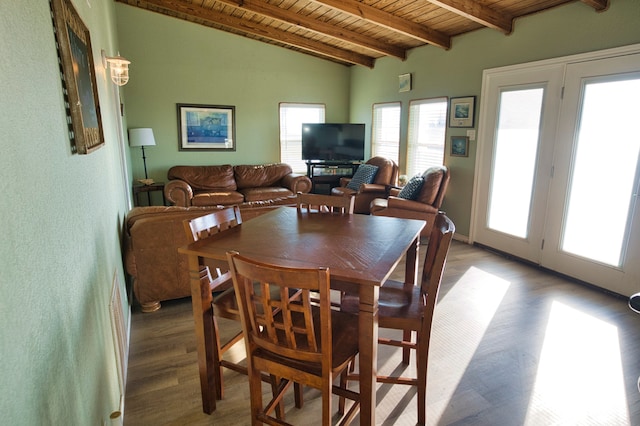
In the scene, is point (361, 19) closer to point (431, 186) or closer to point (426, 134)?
point (426, 134)

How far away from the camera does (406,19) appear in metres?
4.70

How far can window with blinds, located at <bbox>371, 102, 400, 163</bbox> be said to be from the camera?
20.7 ft

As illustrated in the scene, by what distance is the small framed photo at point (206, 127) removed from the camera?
640cm

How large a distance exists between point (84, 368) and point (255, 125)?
6100mm

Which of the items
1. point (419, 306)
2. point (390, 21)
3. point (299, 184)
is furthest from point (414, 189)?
point (419, 306)

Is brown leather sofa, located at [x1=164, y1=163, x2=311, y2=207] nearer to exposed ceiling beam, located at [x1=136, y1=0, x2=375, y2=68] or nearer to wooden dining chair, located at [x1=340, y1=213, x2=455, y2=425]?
exposed ceiling beam, located at [x1=136, y1=0, x2=375, y2=68]

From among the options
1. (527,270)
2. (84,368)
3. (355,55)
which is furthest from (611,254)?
(355,55)

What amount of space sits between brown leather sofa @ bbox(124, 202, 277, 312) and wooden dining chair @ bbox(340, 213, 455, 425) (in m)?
1.43

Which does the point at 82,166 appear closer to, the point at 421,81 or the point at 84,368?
the point at 84,368

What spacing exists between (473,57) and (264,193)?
140 inches

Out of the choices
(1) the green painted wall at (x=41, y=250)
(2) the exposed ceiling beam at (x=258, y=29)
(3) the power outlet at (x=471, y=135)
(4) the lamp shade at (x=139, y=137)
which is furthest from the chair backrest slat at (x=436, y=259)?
(2) the exposed ceiling beam at (x=258, y=29)

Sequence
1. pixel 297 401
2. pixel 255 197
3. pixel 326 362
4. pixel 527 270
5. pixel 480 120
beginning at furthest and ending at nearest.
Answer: pixel 255 197 → pixel 480 120 → pixel 527 270 → pixel 297 401 → pixel 326 362

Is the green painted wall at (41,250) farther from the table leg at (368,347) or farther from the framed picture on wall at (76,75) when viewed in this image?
the table leg at (368,347)

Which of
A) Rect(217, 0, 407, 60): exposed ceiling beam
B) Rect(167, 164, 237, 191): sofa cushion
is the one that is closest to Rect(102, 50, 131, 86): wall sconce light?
Rect(217, 0, 407, 60): exposed ceiling beam
